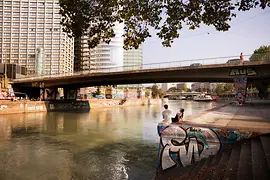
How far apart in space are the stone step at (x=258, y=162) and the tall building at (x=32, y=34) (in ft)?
360

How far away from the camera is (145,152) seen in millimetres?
14688

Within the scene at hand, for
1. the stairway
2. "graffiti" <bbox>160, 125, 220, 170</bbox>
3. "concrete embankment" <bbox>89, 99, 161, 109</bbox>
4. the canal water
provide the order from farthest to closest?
"concrete embankment" <bbox>89, 99, 161, 109</bbox>
the canal water
"graffiti" <bbox>160, 125, 220, 170</bbox>
the stairway

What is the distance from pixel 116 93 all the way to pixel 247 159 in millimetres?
85085

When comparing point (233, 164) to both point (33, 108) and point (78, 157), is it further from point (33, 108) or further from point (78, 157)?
point (33, 108)

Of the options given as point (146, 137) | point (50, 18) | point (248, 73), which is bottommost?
point (146, 137)

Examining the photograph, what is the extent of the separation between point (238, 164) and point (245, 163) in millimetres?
291

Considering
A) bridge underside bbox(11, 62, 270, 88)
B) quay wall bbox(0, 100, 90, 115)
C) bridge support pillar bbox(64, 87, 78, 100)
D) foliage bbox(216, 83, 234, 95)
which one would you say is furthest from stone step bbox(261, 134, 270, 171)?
foliage bbox(216, 83, 234, 95)

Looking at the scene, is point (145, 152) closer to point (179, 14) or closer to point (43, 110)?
point (179, 14)

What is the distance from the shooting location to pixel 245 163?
6.92 m

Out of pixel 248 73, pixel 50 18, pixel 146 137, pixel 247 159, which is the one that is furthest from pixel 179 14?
pixel 50 18

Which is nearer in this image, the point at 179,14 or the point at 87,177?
the point at 179,14

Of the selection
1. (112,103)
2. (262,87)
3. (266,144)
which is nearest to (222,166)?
(266,144)

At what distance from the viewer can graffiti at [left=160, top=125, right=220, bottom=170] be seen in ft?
31.3

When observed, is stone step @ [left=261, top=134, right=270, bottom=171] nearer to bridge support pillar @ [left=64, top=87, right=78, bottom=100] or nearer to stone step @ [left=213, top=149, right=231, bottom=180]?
stone step @ [left=213, top=149, right=231, bottom=180]
